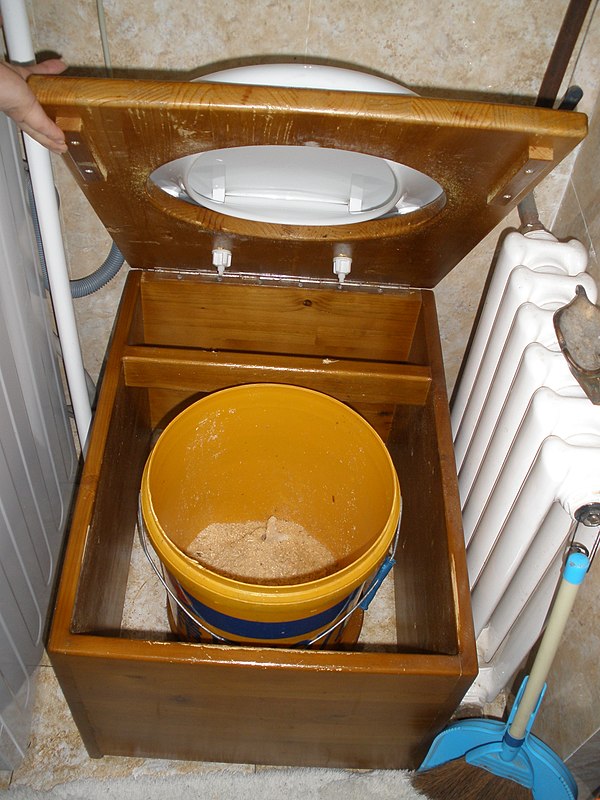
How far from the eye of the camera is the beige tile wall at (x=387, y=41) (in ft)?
3.27

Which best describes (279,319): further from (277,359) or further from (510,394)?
(510,394)

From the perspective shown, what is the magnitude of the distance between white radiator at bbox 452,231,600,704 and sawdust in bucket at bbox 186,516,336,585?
0.28m

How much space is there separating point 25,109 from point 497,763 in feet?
3.58

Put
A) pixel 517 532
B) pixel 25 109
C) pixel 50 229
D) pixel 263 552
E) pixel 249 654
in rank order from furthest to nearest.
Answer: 1. pixel 263 552
2. pixel 50 229
3. pixel 517 532
4. pixel 249 654
5. pixel 25 109

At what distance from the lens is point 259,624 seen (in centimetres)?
93

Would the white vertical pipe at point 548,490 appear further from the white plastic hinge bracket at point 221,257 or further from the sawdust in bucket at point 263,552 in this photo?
the white plastic hinge bracket at point 221,257

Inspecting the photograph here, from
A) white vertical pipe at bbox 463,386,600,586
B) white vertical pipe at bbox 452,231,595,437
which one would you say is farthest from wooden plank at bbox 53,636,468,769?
white vertical pipe at bbox 452,231,595,437

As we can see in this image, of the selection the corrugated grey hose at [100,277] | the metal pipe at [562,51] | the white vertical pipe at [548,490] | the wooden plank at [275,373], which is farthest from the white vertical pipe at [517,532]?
the corrugated grey hose at [100,277]

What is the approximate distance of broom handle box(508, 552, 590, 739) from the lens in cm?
84

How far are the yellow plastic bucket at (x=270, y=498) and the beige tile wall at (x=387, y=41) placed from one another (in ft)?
1.18

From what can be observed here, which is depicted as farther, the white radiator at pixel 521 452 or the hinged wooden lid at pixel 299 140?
the white radiator at pixel 521 452

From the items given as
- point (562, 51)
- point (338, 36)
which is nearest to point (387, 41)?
point (338, 36)

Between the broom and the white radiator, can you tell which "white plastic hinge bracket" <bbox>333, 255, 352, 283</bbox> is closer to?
the white radiator

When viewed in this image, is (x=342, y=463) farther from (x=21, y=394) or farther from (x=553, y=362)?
(x=21, y=394)
